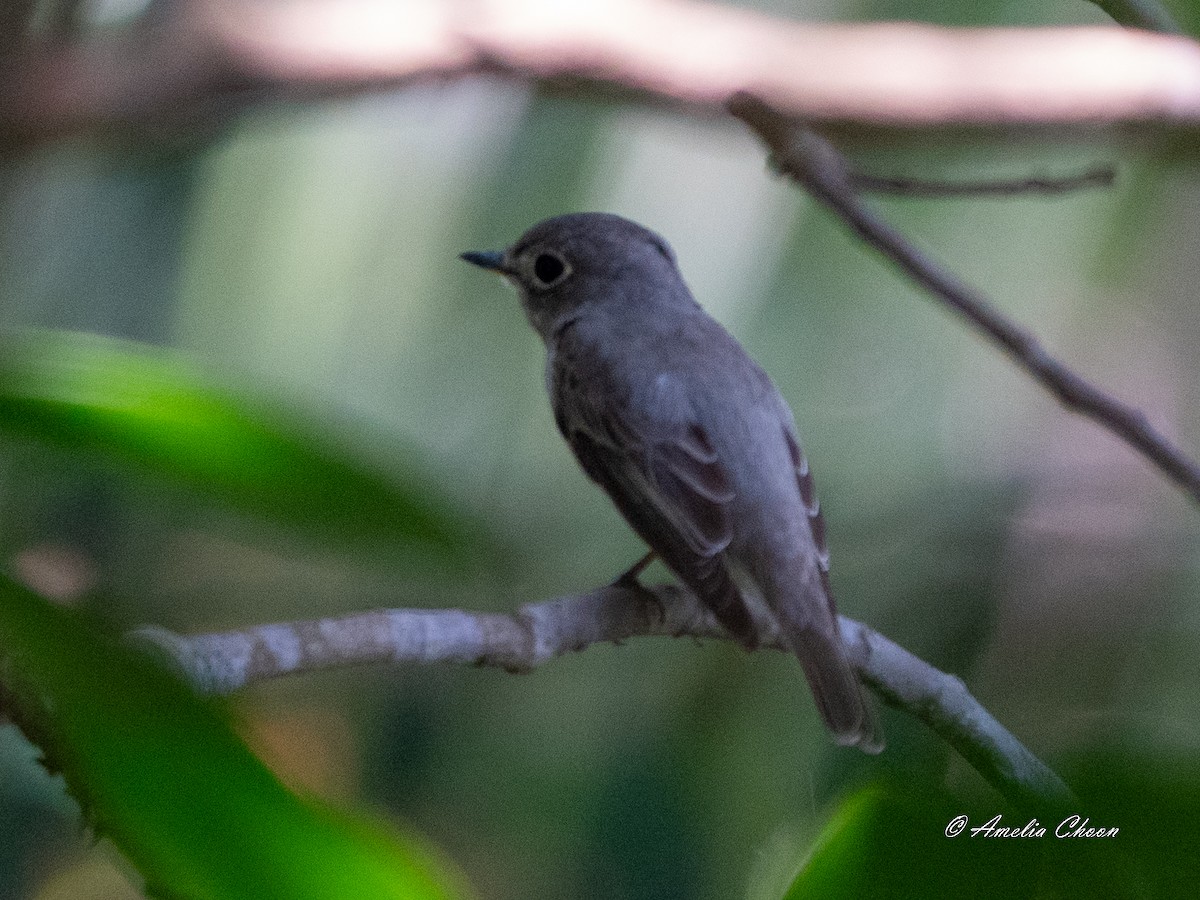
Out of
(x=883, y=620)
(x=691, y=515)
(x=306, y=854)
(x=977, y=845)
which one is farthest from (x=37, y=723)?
(x=883, y=620)

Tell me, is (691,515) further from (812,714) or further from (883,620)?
(883,620)

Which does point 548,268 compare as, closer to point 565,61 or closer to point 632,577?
point 632,577

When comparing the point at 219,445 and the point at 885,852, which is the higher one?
the point at 219,445

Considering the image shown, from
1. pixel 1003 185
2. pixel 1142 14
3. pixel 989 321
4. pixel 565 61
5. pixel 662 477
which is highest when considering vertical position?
pixel 565 61

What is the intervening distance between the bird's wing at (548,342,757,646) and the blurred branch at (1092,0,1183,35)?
2.71ft

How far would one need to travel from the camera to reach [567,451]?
3193 millimetres

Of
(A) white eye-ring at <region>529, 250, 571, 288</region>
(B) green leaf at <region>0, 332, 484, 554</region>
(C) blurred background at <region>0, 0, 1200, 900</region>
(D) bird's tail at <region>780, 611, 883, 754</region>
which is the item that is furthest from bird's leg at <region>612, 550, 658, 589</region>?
(B) green leaf at <region>0, 332, 484, 554</region>

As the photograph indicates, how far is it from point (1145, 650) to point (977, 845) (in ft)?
3.64

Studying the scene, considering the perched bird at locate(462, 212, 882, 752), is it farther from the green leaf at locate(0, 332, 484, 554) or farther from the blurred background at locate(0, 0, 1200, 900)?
the green leaf at locate(0, 332, 484, 554)

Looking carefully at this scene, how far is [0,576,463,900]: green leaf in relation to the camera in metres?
0.32

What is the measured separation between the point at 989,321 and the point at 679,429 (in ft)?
1.96

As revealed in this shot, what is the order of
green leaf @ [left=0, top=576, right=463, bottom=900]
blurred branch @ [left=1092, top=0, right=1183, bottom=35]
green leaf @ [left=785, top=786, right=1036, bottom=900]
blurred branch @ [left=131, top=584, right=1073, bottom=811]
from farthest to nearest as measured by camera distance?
1. blurred branch @ [left=1092, top=0, right=1183, bottom=35]
2. blurred branch @ [left=131, top=584, right=1073, bottom=811]
3. green leaf @ [left=785, top=786, right=1036, bottom=900]
4. green leaf @ [left=0, top=576, right=463, bottom=900]

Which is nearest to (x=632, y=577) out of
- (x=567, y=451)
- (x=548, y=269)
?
(x=548, y=269)

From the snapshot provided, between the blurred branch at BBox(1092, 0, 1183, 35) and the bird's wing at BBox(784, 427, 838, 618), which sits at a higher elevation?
the blurred branch at BBox(1092, 0, 1183, 35)
